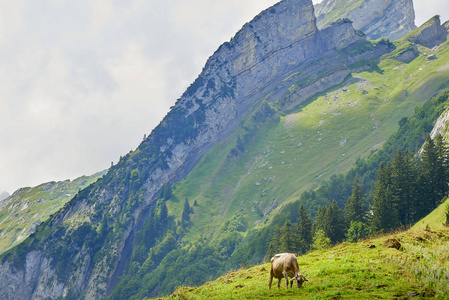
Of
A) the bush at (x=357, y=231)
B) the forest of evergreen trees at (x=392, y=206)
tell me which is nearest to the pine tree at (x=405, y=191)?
the forest of evergreen trees at (x=392, y=206)

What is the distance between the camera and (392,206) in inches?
3105

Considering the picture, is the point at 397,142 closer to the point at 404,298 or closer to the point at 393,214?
the point at 393,214

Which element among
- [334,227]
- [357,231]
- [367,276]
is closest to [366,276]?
[367,276]

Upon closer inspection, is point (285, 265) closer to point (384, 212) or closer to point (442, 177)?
point (384, 212)

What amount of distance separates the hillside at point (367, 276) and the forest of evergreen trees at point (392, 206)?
41.9 m

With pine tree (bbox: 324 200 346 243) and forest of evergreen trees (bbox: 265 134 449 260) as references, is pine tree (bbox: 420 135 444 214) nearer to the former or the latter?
forest of evergreen trees (bbox: 265 134 449 260)

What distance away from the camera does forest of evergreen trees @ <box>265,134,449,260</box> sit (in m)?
75.4

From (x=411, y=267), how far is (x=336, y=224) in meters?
62.8

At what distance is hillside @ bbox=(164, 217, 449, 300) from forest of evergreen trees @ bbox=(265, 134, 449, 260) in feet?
137

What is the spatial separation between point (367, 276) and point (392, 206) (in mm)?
61334

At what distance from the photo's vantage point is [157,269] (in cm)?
19838

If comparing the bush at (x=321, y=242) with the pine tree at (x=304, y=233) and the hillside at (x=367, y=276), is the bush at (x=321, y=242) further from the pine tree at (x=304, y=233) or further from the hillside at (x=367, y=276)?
the hillside at (x=367, y=276)

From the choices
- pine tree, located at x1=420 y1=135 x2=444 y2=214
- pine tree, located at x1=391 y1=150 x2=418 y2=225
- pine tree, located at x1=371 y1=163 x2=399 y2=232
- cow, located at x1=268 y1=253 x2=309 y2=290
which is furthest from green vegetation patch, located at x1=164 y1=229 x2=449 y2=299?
pine tree, located at x1=420 y1=135 x2=444 y2=214

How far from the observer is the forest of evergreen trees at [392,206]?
247ft
